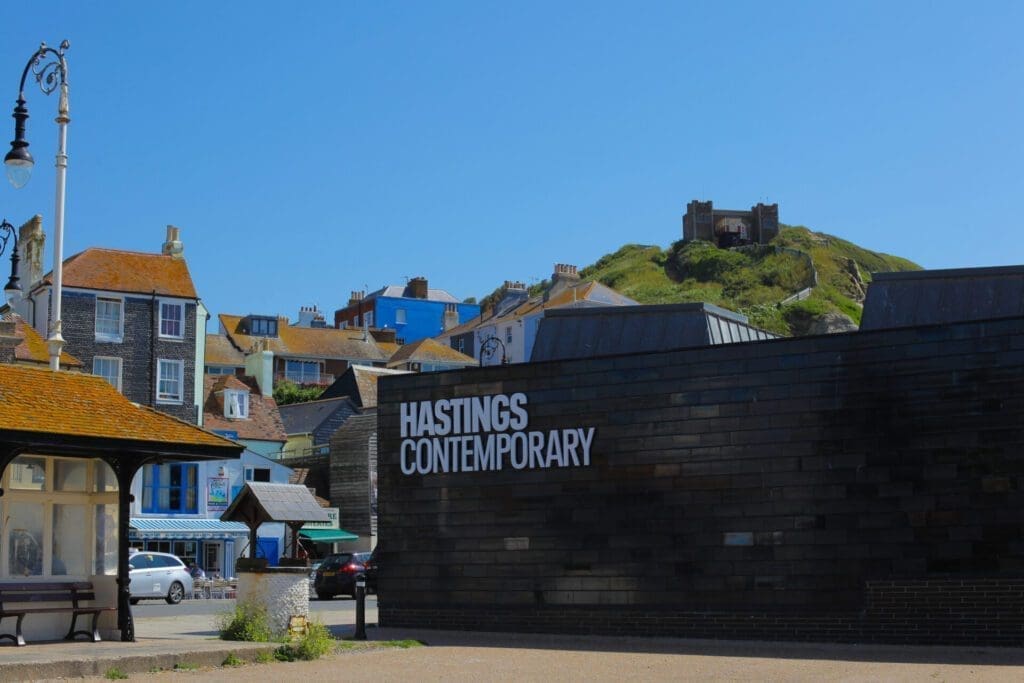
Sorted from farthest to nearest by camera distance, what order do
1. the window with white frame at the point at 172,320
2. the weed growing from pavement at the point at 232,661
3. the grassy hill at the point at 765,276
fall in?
the grassy hill at the point at 765,276 → the window with white frame at the point at 172,320 → the weed growing from pavement at the point at 232,661

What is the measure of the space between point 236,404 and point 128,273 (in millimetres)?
8441

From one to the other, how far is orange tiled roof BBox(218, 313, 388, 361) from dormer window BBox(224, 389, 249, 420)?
2260cm

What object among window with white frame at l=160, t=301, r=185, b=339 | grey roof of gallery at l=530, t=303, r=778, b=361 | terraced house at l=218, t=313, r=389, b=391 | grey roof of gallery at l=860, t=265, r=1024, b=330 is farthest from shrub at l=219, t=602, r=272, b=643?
terraced house at l=218, t=313, r=389, b=391

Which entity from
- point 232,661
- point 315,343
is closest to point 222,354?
point 315,343

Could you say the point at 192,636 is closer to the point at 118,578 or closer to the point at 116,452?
the point at 118,578

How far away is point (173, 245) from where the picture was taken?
51812mm

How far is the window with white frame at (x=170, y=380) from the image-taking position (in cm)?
4797

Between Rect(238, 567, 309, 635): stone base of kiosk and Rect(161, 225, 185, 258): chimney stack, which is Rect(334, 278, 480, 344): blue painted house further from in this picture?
Rect(238, 567, 309, 635): stone base of kiosk

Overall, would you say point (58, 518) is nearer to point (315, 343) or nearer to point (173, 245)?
point (173, 245)

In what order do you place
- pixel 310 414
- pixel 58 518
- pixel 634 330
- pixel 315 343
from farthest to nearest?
pixel 315 343
pixel 310 414
pixel 634 330
pixel 58 518

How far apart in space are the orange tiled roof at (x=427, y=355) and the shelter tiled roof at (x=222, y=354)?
9.50m

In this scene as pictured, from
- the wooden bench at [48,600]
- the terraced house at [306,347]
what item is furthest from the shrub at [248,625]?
the terraced house at [306,347]

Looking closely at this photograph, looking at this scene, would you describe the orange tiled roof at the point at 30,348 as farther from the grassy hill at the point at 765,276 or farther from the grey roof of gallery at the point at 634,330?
the grassy hill at the point at 765,276

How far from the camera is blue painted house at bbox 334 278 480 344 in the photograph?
95312 millimetres
